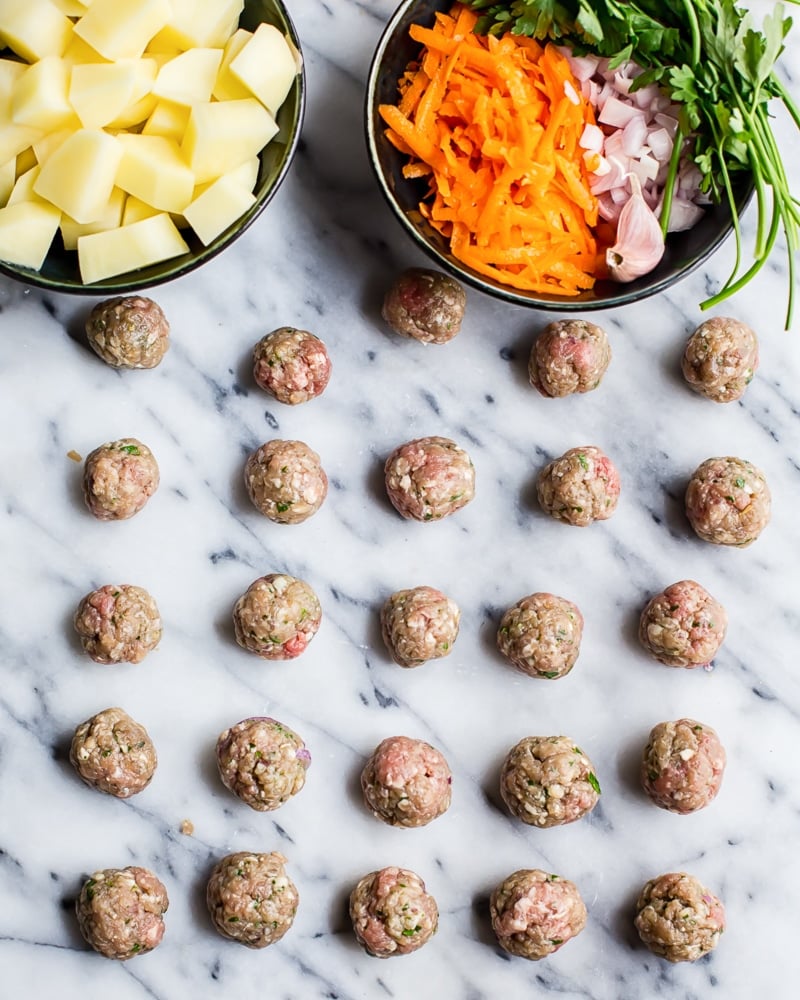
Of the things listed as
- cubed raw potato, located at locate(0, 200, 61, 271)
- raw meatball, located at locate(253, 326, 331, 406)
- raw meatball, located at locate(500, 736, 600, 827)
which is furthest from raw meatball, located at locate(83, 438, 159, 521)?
raw meatball, located at locate(500, 736, 600, 827)

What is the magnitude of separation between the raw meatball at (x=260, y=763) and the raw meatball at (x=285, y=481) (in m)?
0.47

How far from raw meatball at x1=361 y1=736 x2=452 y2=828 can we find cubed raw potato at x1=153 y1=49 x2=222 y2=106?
1.42 m

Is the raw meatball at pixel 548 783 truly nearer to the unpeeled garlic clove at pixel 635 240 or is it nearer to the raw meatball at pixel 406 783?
the raw meatball at pixel 406 783

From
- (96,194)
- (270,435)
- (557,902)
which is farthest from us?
(270,435)

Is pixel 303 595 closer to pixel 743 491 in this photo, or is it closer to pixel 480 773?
pixel 480 773

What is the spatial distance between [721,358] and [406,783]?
118cm

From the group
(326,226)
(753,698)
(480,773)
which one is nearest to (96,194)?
(326,226)

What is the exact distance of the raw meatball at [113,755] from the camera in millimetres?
2250

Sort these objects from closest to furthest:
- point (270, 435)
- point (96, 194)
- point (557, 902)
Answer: point (96, 194) < point (557, 902) < point (270, 435)

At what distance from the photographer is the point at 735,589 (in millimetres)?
2496

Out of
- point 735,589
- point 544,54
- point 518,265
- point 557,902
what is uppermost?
point 544,54

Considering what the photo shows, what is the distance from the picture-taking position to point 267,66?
2039 mm

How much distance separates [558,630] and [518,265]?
80cm

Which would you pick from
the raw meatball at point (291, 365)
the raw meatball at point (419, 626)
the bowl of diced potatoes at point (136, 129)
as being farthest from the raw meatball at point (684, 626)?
the bowl of diced potatoes at point (136, 129)
